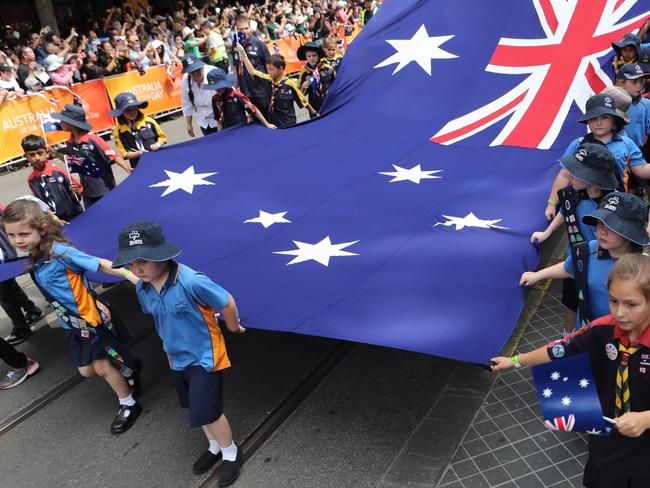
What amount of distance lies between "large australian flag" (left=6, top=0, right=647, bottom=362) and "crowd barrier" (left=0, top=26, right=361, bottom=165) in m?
4.29

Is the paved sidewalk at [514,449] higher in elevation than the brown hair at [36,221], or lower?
lower

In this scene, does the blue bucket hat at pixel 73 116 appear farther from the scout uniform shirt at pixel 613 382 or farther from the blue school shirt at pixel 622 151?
the scout uniform shirt at pixel 613 382

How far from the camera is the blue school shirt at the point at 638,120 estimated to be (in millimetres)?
4617

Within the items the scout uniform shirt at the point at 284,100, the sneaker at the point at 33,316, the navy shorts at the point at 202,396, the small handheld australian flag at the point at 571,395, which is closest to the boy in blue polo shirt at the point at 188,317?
the navy shorts at the point at 202,396

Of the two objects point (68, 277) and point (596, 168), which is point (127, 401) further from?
point (596, 168)

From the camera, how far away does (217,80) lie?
22.2 ft

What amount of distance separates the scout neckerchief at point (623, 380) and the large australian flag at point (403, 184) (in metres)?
0.79

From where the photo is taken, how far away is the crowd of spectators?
11.6 meters

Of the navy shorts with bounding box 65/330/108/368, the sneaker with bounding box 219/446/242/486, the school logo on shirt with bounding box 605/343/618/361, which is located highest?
the school logo on shirt with bounding box 605/343/618/361

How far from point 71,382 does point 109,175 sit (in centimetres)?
233

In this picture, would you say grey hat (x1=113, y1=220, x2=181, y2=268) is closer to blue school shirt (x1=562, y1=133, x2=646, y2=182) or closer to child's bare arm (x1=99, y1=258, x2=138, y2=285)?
child's bare arm (x1=99, y1=258, x2=138, y2=285)

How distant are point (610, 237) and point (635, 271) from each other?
59 centimetres

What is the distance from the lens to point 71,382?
14.7ft

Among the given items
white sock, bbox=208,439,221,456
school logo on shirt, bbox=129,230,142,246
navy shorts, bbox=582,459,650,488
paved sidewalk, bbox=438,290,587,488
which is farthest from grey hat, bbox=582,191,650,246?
white sock, bbox=208,439,221,456
